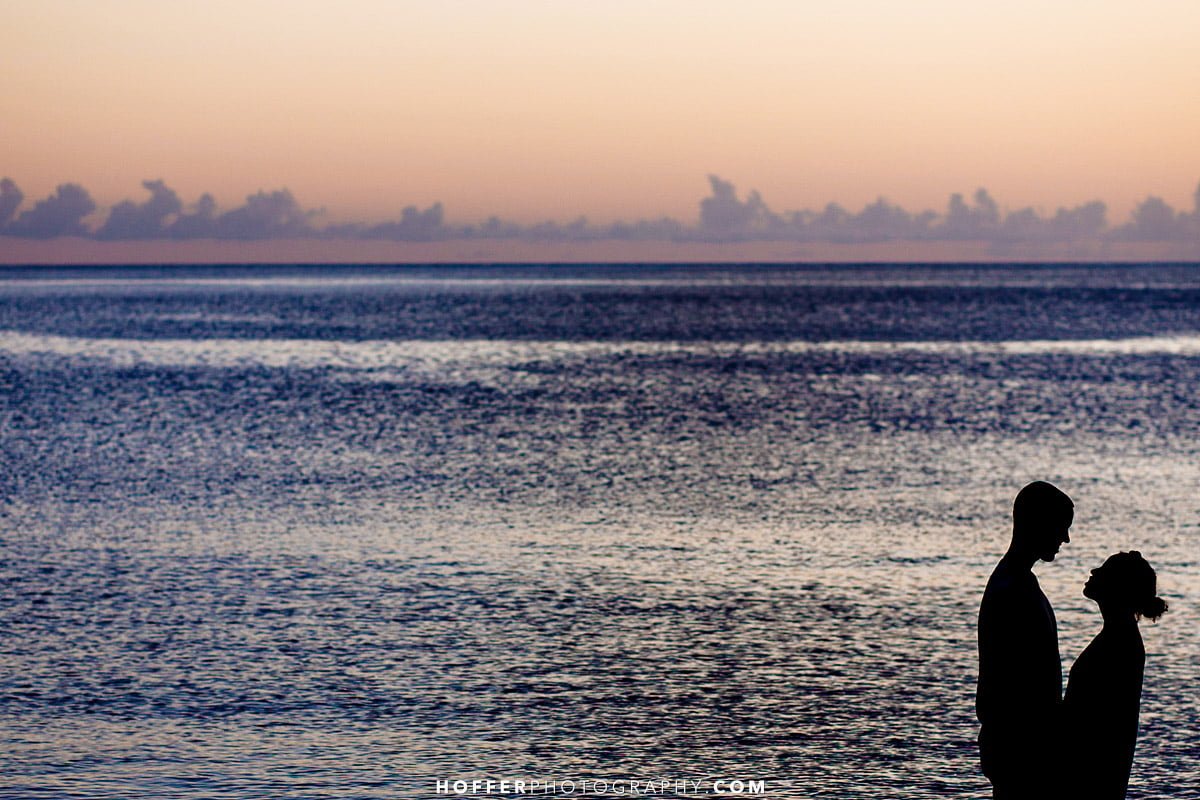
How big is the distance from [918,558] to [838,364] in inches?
1393

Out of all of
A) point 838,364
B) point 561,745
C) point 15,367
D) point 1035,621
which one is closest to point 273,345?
point 15,367

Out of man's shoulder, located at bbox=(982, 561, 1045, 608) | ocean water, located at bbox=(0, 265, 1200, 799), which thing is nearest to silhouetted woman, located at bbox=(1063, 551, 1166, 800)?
man's shoulder, located at bbox=(982, 561, 1045, 608)

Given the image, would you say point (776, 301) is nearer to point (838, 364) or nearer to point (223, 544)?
point (838, 364)

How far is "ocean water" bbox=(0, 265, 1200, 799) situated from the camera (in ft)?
28.8

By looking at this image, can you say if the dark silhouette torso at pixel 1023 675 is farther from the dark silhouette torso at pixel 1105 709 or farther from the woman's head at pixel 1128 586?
the woman's head at pixel 1128 586

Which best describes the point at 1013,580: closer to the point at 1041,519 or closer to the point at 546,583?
the point at 1041,519

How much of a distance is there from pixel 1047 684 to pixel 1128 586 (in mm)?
473

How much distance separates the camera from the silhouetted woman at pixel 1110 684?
4.57 meters

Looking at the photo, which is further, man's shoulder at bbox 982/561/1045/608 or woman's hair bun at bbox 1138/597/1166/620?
man's shoulder at bbox 982/561/1045/608

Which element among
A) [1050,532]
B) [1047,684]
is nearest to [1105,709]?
[1047,684]

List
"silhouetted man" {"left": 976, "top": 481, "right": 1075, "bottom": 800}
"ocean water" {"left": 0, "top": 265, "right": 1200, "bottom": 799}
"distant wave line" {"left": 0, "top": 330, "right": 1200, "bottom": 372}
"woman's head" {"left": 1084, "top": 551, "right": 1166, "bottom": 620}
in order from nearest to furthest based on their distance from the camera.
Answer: "woman's head" {"left": 1084, "top": 551, "right": 1166, "bottom": 620} < "silhouetted man" {"left": 976, "top": 481, "right": 1075, "bottom": 800} < "ocean water" {"left": 0, "top": 265, "right": 1200, "bottom": 799} < "distant wave line" {"left": 0, "top": 330, "right": 1200, "bottom": 372}

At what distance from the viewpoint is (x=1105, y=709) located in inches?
184

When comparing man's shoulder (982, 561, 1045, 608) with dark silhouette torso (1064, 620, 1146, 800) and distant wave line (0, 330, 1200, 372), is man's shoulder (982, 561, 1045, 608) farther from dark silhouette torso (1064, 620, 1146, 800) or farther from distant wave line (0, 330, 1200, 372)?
distant wave line (0, 330, 1200, 372)

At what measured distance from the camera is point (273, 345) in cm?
6456
